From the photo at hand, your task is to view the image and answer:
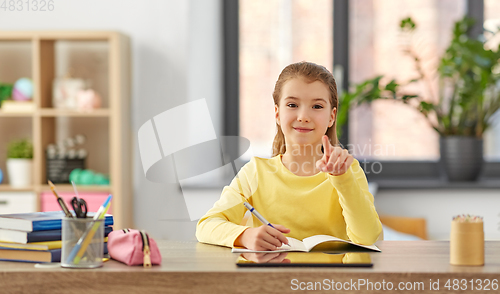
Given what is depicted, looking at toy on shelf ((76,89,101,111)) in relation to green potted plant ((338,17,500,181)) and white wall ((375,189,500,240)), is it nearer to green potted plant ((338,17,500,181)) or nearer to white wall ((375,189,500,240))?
green potted plant ((338,17,500,181))

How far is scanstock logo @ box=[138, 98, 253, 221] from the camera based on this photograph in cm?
277

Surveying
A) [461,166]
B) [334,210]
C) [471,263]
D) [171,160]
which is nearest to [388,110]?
[461,166]

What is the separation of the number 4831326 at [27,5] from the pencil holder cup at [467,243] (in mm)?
2560

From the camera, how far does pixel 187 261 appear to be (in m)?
0.88

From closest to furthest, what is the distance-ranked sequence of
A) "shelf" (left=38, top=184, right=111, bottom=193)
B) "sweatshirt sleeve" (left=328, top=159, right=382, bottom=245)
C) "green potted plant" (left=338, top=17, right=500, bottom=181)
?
"sweatshirt sleeve" (left=328, top=159, right=382, bottom=245), "green potted plant" (left=338, top=17, right=500, bottom=181), "shelf" (left=38, top=184, right=111, bottom=193)

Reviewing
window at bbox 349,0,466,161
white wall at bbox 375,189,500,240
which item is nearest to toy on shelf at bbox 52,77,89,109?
Answer: window at bbox 349,0,466,161

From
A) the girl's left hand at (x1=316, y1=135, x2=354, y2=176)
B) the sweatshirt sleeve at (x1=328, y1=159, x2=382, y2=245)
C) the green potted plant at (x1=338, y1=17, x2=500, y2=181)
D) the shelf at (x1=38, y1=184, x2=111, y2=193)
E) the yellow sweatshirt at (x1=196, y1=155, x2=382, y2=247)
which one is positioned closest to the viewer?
the girl's left hand at (x1=316, y1=135, x2=354, y2=176)

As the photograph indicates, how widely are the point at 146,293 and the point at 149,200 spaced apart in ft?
6.91

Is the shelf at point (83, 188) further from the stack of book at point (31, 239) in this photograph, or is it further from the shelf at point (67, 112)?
the stack of book at point (31, 239)

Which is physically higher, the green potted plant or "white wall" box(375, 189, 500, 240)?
the green potted plant

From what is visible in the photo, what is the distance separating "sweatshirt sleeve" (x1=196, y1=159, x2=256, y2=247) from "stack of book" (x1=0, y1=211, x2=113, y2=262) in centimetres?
28

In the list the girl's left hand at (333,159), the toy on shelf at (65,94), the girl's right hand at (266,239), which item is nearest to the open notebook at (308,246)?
the girl's right hand at (266,239)

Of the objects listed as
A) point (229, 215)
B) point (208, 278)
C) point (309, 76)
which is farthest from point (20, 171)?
point (208, 278)

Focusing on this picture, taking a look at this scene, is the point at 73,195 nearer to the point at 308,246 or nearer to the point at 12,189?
the point at 12,189
